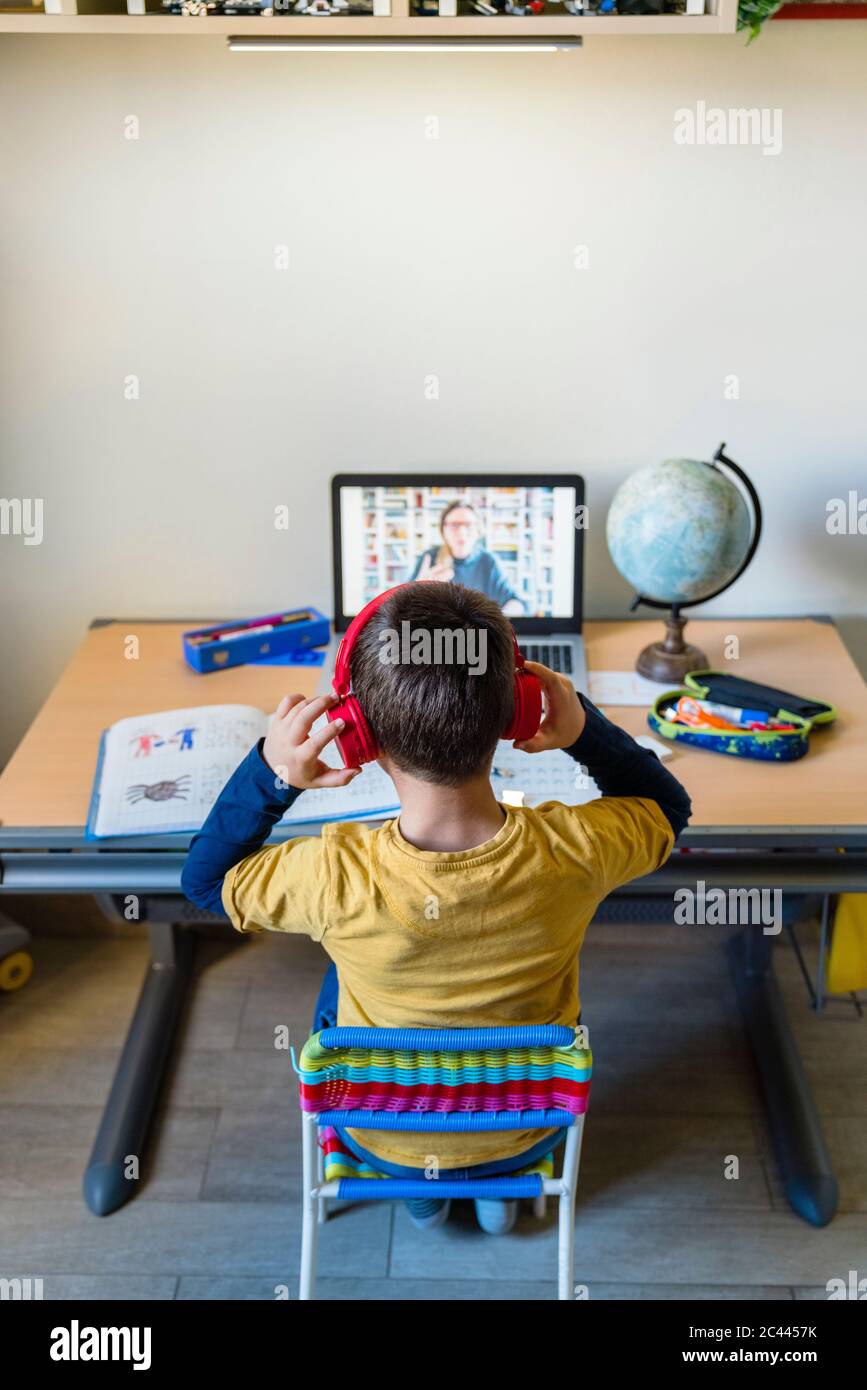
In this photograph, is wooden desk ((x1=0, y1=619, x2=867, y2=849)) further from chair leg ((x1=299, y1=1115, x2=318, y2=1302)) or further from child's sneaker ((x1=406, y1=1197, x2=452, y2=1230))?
child's sneaker ((x1=406, y1=1197, x2=452, y2=1230))

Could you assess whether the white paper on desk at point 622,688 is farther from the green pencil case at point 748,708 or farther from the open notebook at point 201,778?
the open notebook at point 201,778

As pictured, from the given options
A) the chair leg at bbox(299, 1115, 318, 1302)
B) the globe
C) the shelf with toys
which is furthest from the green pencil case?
the shelf with toys

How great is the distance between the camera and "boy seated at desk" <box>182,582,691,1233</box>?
1.25 metres

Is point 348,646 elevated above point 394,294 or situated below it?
below

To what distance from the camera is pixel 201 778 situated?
1.74 meters

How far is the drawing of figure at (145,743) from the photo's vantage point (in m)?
1.81

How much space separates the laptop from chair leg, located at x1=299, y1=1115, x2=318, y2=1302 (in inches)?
34.3

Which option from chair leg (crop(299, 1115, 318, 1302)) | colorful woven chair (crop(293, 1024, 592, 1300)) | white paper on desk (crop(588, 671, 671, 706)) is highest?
white paper on desk (crop(588, 671, 671, 706))

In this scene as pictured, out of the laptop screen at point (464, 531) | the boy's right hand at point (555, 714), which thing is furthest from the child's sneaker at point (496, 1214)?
the laptop screen at point (464, 531)

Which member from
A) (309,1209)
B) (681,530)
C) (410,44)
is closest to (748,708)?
(681,530)

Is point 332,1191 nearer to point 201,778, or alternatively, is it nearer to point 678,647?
Answer: point 201,778

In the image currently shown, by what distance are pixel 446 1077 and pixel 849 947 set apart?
3.97ft

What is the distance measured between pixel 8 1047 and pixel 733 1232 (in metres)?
1.27
